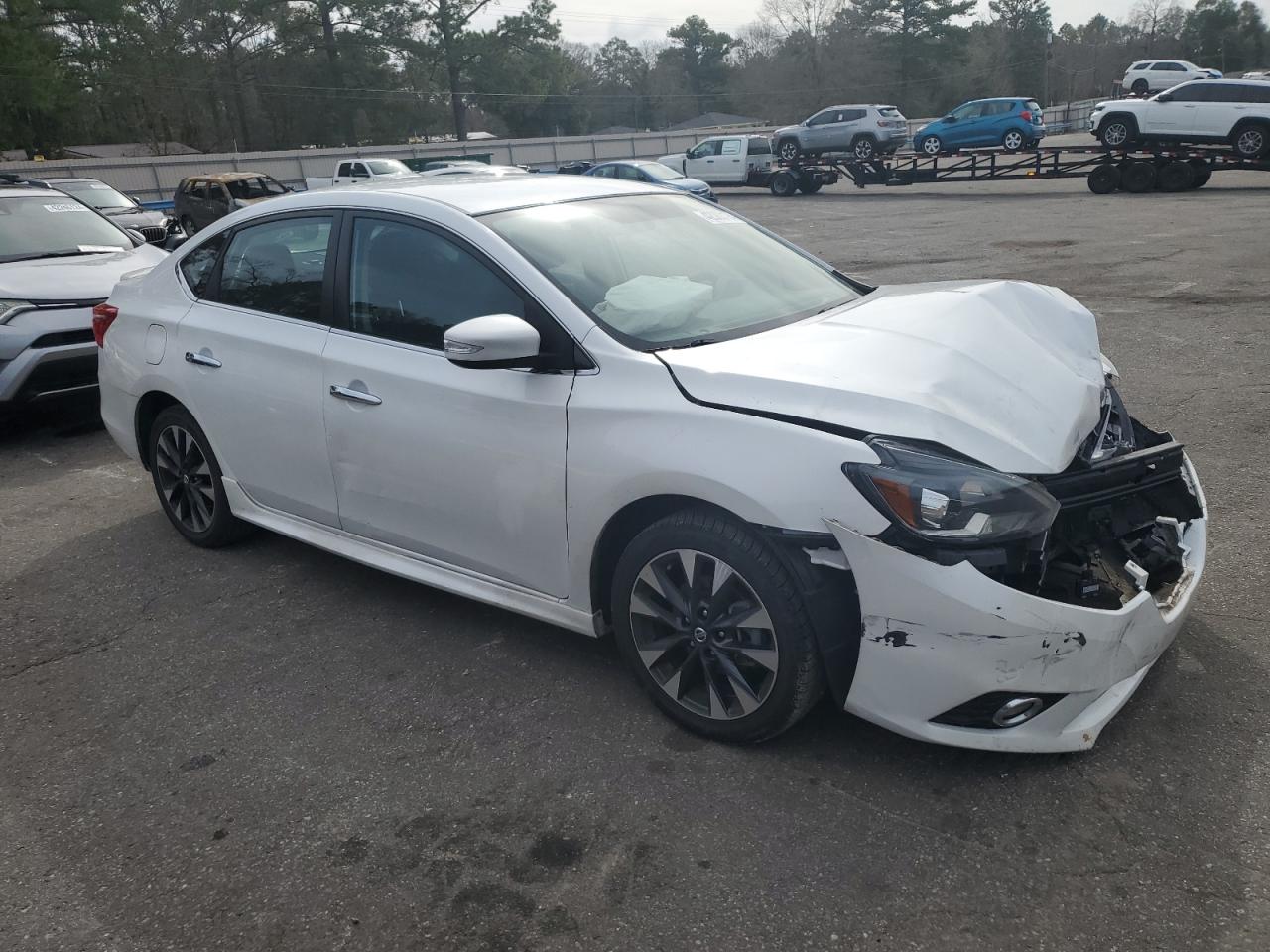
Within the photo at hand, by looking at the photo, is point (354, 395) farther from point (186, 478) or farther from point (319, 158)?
point (319, 158)

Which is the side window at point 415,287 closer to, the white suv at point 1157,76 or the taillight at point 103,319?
the taillight at point 103,319

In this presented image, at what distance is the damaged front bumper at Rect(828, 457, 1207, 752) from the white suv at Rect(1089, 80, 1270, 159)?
904 inches

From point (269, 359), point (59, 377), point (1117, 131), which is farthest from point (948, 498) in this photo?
point (1117, 131)

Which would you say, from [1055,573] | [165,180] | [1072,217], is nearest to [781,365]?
[1055,573]

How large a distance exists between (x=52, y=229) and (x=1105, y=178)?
21.6 metres

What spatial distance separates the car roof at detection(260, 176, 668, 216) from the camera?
388 centimetres

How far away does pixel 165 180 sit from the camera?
4016 centimetres

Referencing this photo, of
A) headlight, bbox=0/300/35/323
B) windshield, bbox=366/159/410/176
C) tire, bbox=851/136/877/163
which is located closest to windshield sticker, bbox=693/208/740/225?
headlight, bbox=0/300/35/323

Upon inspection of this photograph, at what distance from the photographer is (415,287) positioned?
380cm

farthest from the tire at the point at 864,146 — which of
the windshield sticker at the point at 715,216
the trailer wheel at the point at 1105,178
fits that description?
the windshield sticker at the point at 715,216

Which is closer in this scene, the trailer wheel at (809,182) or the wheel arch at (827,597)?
the wheel arch at (827,597)

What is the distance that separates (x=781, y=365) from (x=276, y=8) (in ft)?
211

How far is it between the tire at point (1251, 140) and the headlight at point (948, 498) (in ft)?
75.8

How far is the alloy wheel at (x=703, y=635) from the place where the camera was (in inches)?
116
